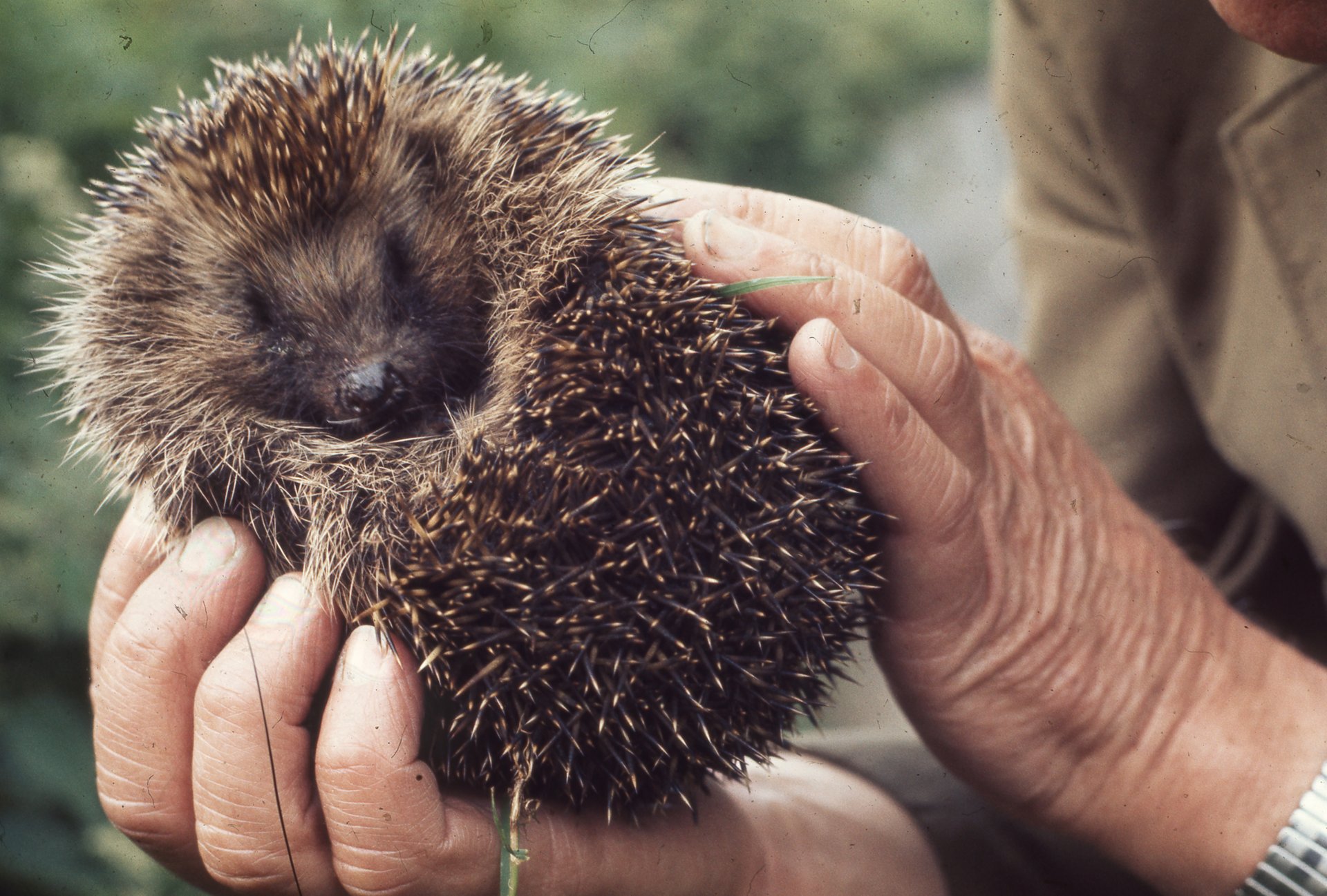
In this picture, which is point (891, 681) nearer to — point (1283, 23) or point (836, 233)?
point (836, 233)

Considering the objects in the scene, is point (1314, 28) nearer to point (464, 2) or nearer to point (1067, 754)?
point (1067, 754)

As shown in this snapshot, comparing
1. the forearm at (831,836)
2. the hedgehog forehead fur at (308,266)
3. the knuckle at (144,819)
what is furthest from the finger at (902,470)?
the knuckle at (144,819)

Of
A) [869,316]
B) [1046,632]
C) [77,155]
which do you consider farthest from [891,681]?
[77,155]

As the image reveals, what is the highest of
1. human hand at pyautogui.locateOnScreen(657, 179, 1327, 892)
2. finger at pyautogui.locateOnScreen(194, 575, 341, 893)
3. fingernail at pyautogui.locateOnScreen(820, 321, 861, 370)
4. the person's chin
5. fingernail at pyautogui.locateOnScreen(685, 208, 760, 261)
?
the person's chin

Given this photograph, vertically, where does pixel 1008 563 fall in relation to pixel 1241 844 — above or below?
above

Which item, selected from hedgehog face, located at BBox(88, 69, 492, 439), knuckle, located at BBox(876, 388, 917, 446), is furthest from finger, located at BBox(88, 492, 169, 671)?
knuckle, located at BBox(876, 388, 917, 446)

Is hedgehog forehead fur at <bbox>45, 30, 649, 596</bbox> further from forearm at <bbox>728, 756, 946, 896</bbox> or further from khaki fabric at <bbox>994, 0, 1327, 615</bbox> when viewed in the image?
khaki fabric at <bbox>994, 0, 1327, 615</bbox>

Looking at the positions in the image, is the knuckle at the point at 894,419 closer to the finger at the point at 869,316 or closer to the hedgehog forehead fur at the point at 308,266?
the finger at the point at 869,316

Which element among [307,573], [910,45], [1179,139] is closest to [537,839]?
[307,573]
